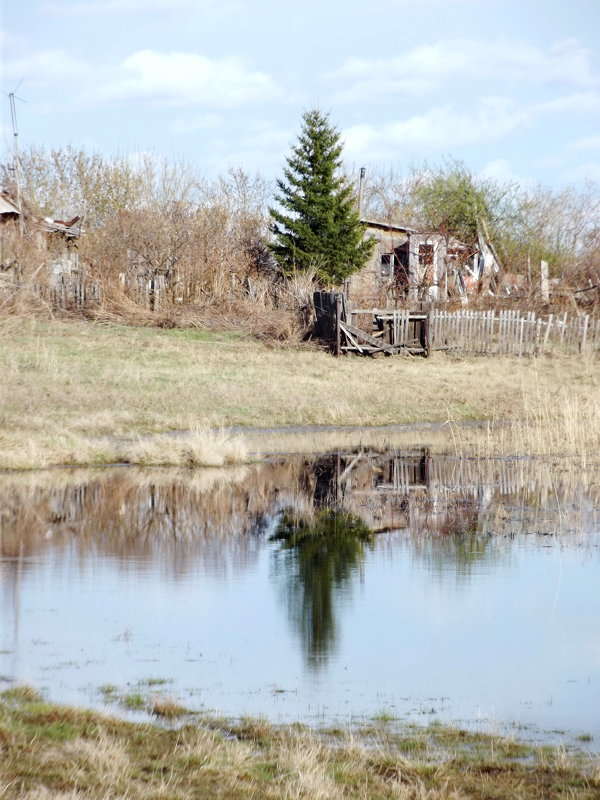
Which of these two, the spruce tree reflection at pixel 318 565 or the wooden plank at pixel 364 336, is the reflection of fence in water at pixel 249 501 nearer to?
the spruce tree reflection at pixel 318 565

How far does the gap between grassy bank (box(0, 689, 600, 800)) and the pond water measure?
1.42 feet

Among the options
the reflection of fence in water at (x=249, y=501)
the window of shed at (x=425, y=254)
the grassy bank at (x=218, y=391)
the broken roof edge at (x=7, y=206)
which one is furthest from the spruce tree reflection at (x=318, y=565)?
the window of shed at (x=425, y=254)

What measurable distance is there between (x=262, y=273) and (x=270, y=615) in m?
36.0

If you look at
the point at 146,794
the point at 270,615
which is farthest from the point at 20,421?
Result: the point at 146,794

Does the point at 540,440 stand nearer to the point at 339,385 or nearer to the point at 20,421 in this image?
the point at 339,385

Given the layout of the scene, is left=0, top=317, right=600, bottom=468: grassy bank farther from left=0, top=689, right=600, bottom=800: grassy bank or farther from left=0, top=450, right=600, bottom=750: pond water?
left=0, top=689, right=600, bottom=800: grassy bank

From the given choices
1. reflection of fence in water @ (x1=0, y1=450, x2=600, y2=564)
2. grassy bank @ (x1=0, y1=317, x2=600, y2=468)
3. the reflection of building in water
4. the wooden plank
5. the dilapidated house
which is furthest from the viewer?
the dilapidated house

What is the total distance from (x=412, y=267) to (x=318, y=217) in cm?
530

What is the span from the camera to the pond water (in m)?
7.35

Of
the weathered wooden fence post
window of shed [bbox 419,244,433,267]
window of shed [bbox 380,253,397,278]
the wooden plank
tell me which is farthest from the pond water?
window of shed [bbox 380,253,397,278]

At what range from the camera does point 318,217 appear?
44.9 metres

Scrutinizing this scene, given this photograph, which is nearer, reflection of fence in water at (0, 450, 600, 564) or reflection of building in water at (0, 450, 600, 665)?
reflection of building in water at (0, 450, 600, 665)

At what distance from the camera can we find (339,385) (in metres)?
26.0

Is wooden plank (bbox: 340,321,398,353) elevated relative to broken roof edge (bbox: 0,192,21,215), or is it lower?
lower
